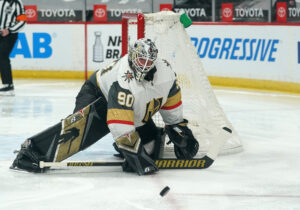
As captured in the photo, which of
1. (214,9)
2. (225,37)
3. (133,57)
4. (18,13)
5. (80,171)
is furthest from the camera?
(214,9)

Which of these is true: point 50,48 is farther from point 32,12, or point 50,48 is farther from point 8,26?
point 32,12

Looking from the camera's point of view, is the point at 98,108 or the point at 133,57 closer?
the point at 133,57

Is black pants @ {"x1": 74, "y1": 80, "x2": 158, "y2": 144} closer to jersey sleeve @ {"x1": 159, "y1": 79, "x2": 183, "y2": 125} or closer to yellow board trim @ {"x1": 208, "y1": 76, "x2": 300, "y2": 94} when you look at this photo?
jersey sleeve @ {"x1": 159, "y1": 79, "x2": 183, "y2": 125}

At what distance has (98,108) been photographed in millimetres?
4441

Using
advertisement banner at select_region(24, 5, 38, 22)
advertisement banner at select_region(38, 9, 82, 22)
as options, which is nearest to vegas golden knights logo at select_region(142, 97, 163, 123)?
advertisement banner at select_region(38, 9, 82, 22)

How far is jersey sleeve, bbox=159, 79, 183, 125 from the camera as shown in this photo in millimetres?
4383

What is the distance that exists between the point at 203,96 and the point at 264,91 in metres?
4.06

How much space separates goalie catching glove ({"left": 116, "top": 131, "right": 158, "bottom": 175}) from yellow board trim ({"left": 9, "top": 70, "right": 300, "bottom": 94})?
473 centimetres

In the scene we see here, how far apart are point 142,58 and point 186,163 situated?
825 mm

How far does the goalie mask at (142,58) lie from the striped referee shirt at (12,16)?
460 centimetres

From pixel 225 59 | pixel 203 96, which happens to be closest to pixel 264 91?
pixel 225 59

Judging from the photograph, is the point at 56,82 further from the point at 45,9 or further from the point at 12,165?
the point at 12,165

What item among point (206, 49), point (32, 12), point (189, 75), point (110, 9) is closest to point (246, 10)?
point (110, 9)

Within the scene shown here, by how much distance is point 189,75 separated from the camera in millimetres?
5121
